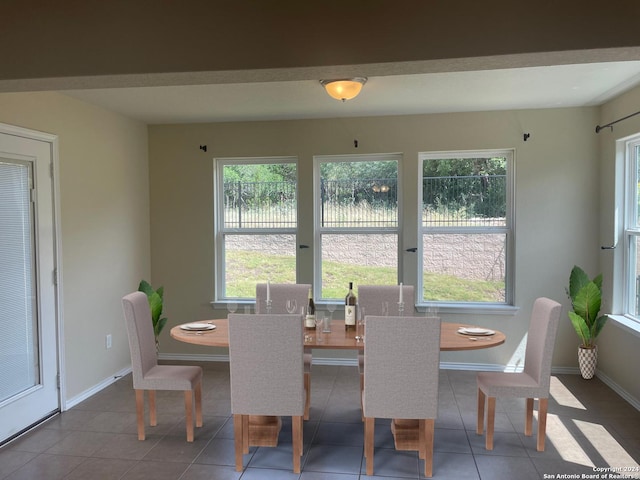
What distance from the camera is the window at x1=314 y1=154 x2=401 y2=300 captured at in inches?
184

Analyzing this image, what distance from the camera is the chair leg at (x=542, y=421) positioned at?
2.85 meters

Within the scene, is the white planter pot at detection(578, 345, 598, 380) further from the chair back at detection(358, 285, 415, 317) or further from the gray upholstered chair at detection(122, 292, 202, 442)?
the gray upholstered chair at detection(122, 292, 202, 442)

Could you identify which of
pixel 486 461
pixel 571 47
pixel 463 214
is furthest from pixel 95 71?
pixel 463 214

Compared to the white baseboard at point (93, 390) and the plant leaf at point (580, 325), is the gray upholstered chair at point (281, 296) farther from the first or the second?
the plant leaf at point (580, 325)

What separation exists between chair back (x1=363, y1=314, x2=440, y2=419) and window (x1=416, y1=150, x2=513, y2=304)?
83.5 inches

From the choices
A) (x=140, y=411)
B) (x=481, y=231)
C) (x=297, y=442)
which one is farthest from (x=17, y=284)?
(x=481, y=231)

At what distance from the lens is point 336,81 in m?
3.13

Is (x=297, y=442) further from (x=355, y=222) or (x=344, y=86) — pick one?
(x=355, y=222)

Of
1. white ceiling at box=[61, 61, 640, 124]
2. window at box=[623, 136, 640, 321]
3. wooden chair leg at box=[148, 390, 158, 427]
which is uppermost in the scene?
white ceiling at box=[61, 61, 640, 124]

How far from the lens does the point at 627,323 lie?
147 inches

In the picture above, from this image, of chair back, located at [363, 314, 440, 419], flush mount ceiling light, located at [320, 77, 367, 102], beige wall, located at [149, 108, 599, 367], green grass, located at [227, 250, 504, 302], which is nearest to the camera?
chair back, located at [363, 314, 440, 419]

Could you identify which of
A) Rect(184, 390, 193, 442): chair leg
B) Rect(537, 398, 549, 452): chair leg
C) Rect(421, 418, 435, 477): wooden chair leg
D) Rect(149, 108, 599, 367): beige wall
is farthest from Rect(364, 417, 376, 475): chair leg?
Rect(149, 108, 599, 367): beige wall

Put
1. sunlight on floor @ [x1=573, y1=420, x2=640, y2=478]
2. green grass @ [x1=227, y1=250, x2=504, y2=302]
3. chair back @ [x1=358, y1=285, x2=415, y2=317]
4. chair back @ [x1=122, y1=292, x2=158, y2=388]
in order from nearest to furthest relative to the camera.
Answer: sunlight on floor @ [x1=573, y1=420, x2=640, y2=478]
chair back @ [x1=122, y1=292, x2=158, y2=388]
chair back @ [x1=358, y1=285, x2=415, y2=317]
green grass @ [x1=227, y1=250, x2=504, y2=302]

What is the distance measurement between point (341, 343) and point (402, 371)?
0.47 metres
